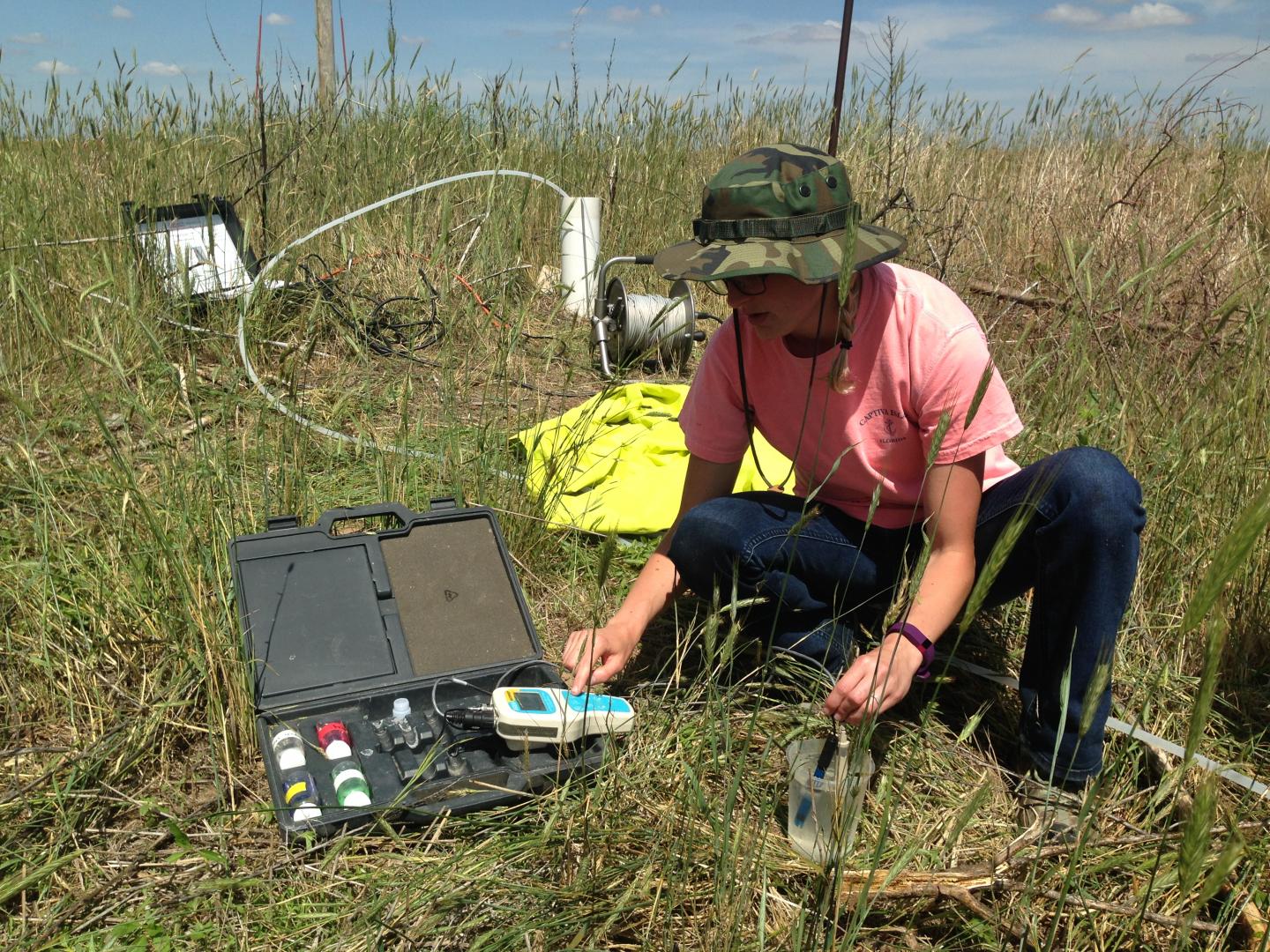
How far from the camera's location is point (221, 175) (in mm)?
4199

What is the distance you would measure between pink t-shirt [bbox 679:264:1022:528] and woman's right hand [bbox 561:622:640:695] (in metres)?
0.45

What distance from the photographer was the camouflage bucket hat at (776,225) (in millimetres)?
1574

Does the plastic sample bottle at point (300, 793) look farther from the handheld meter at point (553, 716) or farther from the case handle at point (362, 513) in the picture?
the case handle at point (362, 513)

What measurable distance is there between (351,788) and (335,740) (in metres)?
0.14

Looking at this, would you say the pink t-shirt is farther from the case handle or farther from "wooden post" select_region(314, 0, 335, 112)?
"wooden post" select_region(314, 0, 335, 112)

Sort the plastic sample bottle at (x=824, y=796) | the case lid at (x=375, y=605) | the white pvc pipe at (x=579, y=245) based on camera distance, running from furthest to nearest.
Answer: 1. the white pvc pipe at (x=579, y=245)
2. the case lid at (x=375, y=605)
3. the plastic sample bottle at (x=824, y=796)

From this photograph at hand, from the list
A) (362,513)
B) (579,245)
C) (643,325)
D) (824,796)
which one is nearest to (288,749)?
(362,513)

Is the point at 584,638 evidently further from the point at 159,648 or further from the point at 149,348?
the point at 149,348

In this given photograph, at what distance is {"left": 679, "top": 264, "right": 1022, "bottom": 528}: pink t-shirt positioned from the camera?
5.64 feet

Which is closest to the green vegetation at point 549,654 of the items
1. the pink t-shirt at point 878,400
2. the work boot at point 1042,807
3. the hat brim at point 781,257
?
the work boot at point 1042,807

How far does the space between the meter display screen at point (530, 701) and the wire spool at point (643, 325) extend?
2328mm

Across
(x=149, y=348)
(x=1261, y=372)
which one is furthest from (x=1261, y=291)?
(x=149, y=348)

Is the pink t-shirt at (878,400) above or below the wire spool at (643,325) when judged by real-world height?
above

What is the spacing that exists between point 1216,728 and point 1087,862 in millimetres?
675
